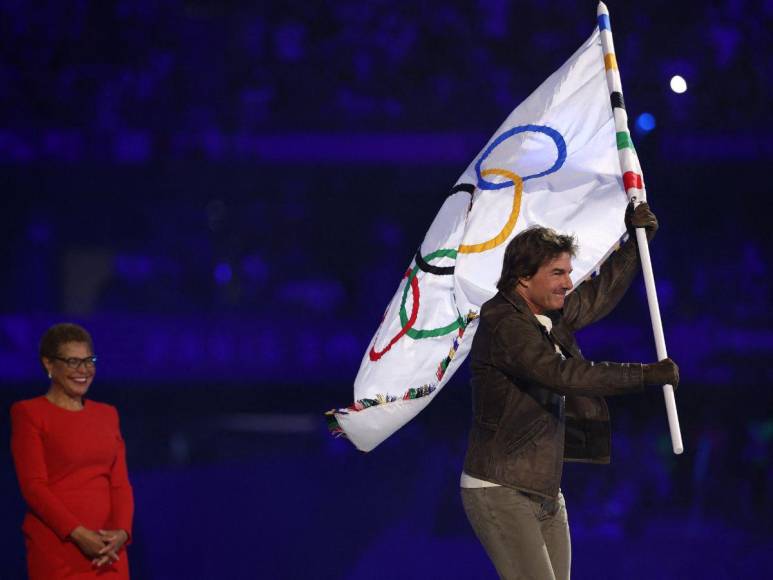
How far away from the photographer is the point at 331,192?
7.46m

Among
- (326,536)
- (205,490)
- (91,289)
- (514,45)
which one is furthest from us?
(91,289)

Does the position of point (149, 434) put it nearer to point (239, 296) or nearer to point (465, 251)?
point (239, 296)

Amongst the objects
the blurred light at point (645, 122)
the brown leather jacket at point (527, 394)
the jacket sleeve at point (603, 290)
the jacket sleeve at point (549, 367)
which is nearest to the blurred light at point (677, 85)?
the blurred light at point (645, 122)

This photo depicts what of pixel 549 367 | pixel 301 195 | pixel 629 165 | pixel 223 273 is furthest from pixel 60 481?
pixel 301 195

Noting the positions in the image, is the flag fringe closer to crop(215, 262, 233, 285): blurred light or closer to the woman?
the woman

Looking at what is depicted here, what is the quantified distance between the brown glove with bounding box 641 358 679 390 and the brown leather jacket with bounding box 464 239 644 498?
0.02 metres

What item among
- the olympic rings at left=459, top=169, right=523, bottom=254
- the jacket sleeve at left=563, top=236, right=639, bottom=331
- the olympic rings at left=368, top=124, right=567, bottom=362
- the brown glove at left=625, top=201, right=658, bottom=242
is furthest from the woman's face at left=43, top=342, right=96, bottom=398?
the brown glove at left=625, top=201, right=658, bottom=242

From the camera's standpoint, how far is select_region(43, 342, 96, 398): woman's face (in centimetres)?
296

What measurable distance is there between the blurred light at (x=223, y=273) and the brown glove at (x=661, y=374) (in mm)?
5339

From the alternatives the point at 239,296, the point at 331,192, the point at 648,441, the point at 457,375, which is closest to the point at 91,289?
the point at 239,296

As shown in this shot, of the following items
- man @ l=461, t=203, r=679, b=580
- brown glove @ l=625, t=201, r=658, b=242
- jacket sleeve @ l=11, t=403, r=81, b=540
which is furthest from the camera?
jacket sleeve @ l=11, t=403, r=81, b=540

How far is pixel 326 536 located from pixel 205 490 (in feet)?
4.26

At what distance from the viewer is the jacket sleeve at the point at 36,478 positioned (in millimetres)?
2859

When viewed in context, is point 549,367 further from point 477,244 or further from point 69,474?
point 69,474
